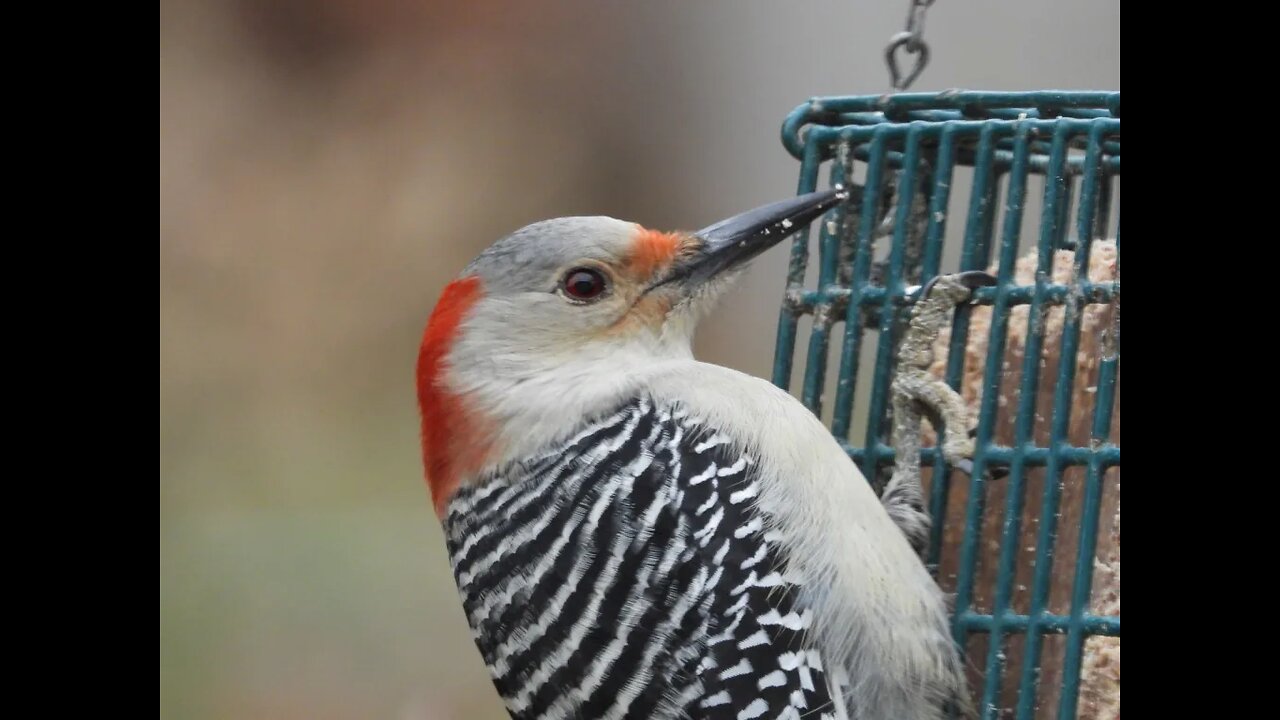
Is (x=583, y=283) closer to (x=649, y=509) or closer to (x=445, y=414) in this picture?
(x=445, y=414)

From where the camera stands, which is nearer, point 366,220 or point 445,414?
point 445,414

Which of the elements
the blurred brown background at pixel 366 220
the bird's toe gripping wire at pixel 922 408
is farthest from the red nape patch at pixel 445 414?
the blurred brown background at pixel 366 220

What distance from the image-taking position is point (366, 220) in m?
6.13

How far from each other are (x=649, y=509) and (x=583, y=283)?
54cm

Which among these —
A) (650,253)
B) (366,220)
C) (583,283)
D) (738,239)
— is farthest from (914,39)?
(366,220)

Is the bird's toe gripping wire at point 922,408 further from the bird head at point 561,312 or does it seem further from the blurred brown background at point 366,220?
the blurred brown background at point 366,220

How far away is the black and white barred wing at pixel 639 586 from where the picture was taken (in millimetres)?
2447

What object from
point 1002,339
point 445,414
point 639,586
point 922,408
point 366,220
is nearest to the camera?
point 639,586

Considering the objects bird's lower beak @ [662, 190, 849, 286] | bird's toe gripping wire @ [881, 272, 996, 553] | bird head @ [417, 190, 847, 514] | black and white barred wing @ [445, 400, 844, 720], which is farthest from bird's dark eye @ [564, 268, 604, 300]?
bird's toe gripping wire @ [881, 272, 996, 553]

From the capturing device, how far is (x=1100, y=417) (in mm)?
2510

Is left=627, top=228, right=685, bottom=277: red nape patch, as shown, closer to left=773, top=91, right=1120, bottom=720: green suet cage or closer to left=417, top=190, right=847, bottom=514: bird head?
left=417, top=190, right=847, bottom=514: bird head

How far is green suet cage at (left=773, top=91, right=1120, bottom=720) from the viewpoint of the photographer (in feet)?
8.40

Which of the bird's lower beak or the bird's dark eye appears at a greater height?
the bird's lower beak
